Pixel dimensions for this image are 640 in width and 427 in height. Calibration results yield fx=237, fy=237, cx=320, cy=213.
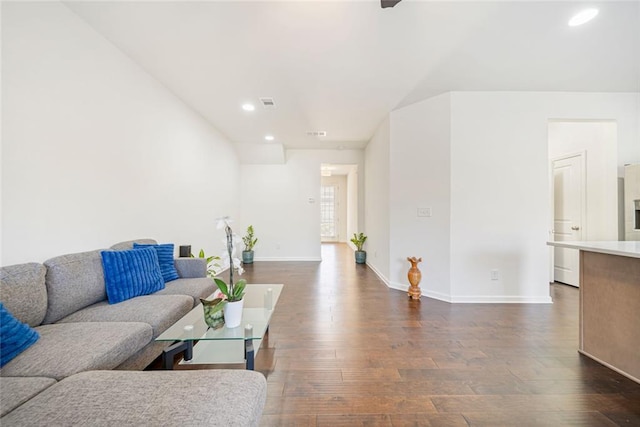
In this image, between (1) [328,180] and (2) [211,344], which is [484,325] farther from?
(1) [328,180]

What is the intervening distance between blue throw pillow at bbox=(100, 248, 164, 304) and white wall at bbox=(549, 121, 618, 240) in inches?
203

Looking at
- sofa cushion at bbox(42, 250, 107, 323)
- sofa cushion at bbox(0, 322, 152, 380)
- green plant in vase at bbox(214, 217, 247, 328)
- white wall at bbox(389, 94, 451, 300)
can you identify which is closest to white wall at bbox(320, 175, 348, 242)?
white wall at bbox(389, 94, 451, 300)

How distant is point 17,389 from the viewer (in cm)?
92

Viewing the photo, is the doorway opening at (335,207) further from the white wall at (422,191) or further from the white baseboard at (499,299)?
the white baseboard at (499,299)

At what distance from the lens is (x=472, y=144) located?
312 centimetres

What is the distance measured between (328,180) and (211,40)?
7384 millimetres

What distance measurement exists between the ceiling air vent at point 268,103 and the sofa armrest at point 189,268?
7.35ft

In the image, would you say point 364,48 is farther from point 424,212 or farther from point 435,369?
point 435,369

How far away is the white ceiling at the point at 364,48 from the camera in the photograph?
186 cm

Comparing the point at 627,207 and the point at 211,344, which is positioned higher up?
the point at 627,207

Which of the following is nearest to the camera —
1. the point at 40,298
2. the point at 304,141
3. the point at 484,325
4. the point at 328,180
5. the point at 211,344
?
the point at 40,298

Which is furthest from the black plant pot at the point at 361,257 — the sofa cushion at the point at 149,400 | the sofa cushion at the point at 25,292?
the sofa cushion at the point at 25,292

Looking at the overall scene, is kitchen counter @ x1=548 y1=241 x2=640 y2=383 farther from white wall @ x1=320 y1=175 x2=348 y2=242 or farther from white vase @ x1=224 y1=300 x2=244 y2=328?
white wall @ x1=320 y1=175 x2=348 y2=242

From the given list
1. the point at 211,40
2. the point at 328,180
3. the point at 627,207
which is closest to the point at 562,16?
the point at 627,207
